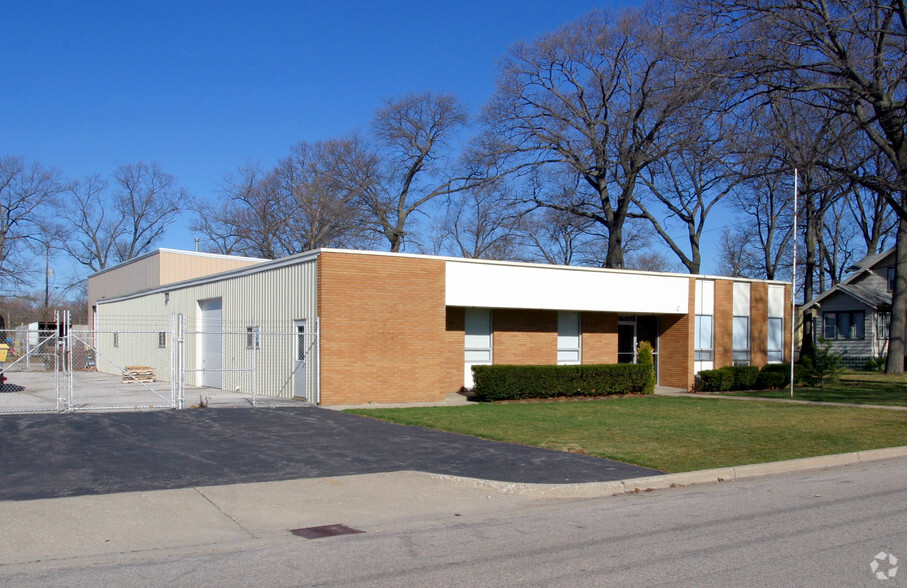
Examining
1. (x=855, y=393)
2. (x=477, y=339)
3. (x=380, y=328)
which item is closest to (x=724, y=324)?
(x=855, y=393)

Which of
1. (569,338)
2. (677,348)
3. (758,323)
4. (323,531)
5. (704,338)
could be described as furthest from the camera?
(758,323)

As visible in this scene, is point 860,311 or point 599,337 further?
point 860,311

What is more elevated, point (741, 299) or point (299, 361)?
point (741, 299)

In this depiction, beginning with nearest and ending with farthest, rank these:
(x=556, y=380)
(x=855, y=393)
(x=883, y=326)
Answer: (x=556, y=380) → (x=855, y=393) → (x=883, y=326)

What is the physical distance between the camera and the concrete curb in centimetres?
1033

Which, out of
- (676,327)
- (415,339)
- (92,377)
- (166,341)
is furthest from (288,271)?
(92,377)

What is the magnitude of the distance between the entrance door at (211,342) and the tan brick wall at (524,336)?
31.1 feet

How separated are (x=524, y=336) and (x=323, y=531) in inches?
738

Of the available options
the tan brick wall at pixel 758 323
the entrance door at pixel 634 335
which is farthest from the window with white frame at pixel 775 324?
the entrance door at pixel 634 335

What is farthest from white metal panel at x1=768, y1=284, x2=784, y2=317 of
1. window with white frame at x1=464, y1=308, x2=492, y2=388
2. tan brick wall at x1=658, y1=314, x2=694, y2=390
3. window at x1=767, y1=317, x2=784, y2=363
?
window with white frame at x1=464, y1=308, x2=492, y2=388

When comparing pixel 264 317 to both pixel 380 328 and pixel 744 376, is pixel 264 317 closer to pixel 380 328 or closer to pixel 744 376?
pixel 380 328

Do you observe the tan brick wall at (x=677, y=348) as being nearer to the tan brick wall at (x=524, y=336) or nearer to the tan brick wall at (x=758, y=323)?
the tan brick wall at (x=758, y=323)

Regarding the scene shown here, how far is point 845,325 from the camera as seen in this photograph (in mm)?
49719

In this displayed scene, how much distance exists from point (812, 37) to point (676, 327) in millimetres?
12578
